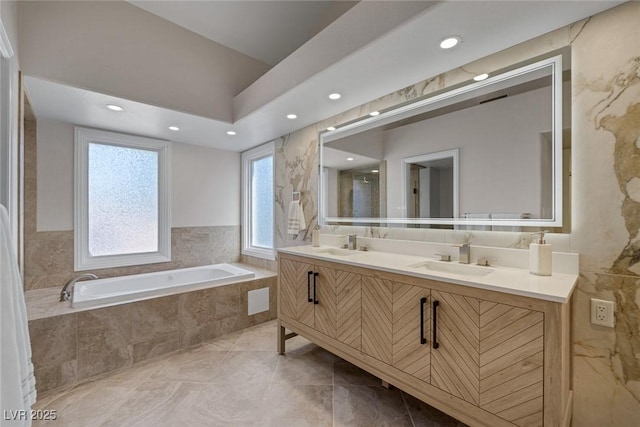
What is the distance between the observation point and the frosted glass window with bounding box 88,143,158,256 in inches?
122

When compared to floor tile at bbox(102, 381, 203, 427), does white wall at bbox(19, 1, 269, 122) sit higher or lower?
higher

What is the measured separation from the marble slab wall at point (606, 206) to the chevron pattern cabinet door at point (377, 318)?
909 mm

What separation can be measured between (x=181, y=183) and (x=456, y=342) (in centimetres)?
355

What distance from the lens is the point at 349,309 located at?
187 centimetres

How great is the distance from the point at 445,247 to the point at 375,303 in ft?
2.16

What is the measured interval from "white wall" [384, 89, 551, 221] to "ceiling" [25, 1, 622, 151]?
1.09 feet

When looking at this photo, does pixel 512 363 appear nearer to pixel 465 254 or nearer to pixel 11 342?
pixel 465 254

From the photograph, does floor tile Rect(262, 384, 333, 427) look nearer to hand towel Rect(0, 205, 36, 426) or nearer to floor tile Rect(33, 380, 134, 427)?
floor tile Rect(33, 380, 134, 427)

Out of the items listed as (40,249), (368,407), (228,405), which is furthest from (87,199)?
(368,407)

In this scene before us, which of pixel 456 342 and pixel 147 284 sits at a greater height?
pixel 456 342

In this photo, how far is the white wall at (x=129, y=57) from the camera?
1947 millimetres

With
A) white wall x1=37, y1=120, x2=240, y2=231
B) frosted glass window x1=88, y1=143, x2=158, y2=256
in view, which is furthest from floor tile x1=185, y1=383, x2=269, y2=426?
white wall x1=37, y1=120, x2=240, y2=231

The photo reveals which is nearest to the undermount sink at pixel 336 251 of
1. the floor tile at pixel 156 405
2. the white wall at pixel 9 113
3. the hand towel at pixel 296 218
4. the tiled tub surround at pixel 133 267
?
the hand towel at pixel 296 218

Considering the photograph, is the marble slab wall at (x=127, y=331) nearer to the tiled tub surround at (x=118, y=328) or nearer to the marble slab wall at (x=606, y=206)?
the tiled tub surround at (x=118, y=328)
